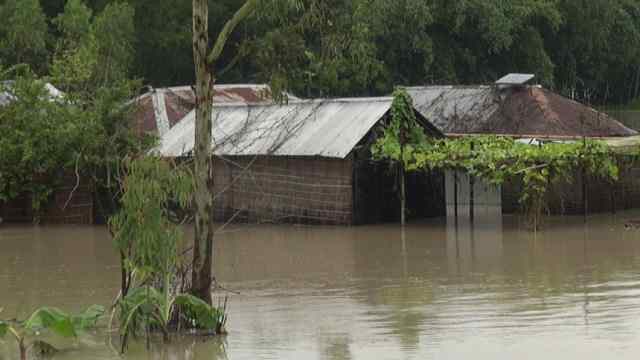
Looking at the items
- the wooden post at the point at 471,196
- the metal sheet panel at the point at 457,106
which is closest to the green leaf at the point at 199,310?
the wooden post at the point at 471,196

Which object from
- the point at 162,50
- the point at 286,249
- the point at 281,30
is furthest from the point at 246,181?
the point at 162,50

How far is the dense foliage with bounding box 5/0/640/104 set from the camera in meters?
35.9

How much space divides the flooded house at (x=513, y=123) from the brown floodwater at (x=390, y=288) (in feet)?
3.19

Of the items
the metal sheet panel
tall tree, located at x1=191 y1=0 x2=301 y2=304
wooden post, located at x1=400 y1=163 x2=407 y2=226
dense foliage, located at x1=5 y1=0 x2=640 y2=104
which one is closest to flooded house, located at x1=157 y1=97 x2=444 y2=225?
wooden post, located at x1=400 y1=163 x2=407 y2=226

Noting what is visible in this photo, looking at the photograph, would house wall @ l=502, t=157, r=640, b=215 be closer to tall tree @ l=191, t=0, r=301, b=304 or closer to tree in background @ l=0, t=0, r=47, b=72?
tall tree @ l=191, t=0, r=301, b=304

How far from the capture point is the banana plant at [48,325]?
34.8ft

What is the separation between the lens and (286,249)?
19.4 metres

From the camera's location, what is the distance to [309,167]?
22.5m

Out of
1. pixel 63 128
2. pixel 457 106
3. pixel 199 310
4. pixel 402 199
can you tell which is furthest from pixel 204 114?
pixel 457 106

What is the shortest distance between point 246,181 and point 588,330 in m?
12.6

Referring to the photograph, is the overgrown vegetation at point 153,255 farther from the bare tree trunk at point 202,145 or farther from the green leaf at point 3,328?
the green leaf at point 3,328

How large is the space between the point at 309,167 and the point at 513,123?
6.32m

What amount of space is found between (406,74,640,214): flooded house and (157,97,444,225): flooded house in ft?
3.52

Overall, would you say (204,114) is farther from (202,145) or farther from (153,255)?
(153,255)
